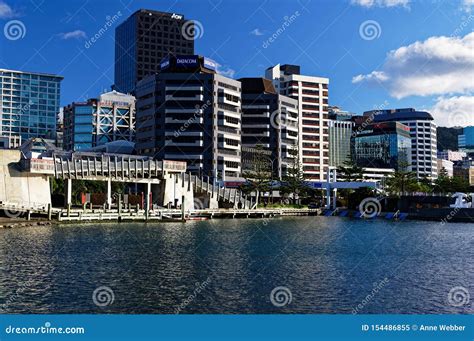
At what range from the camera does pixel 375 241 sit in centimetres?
6612

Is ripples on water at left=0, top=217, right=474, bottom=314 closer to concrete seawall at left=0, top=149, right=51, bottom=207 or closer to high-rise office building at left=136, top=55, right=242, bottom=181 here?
concrete seawall at left=0, top=149, right=51, bottom=207

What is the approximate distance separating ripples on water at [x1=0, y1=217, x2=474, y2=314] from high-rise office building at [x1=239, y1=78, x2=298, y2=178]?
123418mm

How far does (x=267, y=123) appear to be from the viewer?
188000 millimetres

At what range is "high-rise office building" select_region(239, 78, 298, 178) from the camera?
186000 mm

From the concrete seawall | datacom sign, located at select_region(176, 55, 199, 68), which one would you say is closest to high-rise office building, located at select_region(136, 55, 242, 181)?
datacom sign, located at select_region(176, 55, 199, 68)

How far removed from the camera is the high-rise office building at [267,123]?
18600cm

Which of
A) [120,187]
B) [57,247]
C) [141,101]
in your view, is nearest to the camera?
[57,247]

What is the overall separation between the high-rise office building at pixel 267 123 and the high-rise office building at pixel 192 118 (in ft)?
50.1

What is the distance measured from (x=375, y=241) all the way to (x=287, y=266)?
27259mm

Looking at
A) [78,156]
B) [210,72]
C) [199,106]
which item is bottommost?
[78,156]

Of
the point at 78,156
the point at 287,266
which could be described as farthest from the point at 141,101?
the point at 287,266
